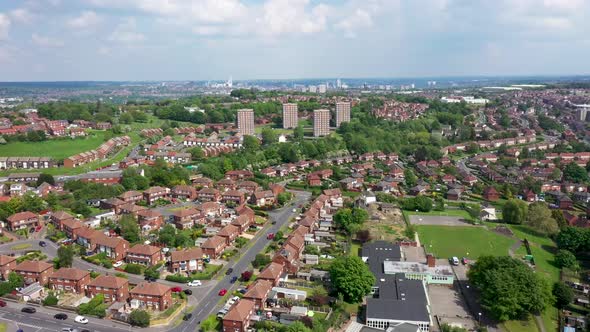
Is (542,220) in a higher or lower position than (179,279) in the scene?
higher

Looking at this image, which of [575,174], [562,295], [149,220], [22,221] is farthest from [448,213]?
[22,221]

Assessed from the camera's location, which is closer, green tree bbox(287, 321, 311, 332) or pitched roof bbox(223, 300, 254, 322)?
green tree bbox(287, 321, 311, 332)

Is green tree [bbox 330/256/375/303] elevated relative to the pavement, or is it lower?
elevated

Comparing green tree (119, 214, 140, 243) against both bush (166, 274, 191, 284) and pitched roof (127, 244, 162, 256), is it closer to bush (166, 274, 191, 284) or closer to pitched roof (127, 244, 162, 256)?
pitched roof (127, 244, 162, 256)

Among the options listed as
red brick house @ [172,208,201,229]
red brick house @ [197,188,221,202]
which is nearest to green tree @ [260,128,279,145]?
red brick house @ [197,188,221,202]

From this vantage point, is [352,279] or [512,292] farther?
[352,279]

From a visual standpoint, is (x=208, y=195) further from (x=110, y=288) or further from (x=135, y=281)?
(x=110, y=288)

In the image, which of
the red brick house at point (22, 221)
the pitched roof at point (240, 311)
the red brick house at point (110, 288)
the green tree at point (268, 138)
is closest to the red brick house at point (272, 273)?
the pitched roof at point (240, 311)
